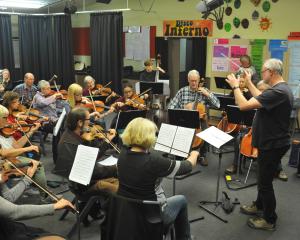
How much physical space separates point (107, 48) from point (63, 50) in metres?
1.74

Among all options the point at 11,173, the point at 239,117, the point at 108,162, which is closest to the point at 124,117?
the point at 108,162

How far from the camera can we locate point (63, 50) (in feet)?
32.3

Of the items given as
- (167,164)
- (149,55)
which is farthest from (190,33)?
(167,164)

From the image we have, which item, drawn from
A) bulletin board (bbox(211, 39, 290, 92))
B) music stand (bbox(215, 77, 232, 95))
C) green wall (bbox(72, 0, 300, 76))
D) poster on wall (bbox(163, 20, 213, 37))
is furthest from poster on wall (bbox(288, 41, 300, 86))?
poster on wall (bbox(163, 20, 213, 37))

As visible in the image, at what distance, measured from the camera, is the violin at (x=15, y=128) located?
12.6ft

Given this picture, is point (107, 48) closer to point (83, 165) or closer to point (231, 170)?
point (231, 170)

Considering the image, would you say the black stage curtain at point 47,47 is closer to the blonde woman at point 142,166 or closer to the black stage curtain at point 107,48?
the black stage curtain at point 107,48

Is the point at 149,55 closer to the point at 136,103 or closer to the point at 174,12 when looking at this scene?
the point at 174,12

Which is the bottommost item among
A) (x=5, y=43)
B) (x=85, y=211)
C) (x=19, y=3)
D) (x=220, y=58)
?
(x=85, y=211)

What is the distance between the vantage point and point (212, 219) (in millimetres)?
3633

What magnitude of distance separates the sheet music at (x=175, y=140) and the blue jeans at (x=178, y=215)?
23.0 inches

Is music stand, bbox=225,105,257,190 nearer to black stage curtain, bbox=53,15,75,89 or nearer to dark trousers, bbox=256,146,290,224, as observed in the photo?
dark trousers, bbox=256,146,290,224

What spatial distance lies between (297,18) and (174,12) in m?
2.86

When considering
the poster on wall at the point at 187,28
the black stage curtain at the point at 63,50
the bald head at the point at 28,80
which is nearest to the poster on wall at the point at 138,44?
the poster on wall at the point at 187,28
